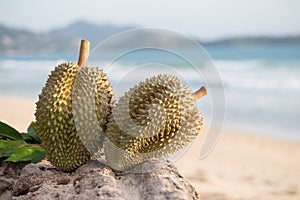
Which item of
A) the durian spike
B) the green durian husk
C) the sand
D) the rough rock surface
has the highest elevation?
the sand

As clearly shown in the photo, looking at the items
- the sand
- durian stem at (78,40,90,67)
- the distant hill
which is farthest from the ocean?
the distant hill

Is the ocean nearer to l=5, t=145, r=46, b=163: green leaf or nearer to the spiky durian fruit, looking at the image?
the spiky durian fruit

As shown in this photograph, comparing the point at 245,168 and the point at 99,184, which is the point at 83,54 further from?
the point at 245,168

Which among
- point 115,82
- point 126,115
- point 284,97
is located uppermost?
point 284,97

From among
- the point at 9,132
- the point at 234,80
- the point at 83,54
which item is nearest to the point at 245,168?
the point at 9,132

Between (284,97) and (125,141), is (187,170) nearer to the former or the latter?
(125,141)

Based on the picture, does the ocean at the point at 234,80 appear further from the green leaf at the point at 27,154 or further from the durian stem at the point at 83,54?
the green leaf at the point at 27,154

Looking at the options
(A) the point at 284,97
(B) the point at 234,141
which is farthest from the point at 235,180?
(A) the point at 284,97
